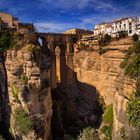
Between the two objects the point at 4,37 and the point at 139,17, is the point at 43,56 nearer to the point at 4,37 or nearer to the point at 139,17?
the point at 4,37

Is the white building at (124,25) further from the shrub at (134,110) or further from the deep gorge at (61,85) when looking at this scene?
the shrub at (134,110)

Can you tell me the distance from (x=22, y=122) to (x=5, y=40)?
28.1ft

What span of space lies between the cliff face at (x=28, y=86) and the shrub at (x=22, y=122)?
1.33 feet

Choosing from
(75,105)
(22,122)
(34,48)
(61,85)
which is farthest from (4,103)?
(61,85)

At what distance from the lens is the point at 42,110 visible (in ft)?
97.2

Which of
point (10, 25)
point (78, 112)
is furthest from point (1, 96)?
point (78, 112)

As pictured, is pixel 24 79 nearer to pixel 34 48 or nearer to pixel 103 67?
pixel 34 48

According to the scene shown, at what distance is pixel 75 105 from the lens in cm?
4484

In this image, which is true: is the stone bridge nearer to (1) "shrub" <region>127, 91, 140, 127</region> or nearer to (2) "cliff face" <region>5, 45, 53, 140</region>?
(2) "cliff face" <region>5, 45, 53, 140</region>

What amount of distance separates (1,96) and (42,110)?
456 cm

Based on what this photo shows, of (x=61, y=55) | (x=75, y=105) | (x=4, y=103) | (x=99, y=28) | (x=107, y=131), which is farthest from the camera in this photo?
(x=99, y=28)

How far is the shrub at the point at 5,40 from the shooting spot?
30.8 m

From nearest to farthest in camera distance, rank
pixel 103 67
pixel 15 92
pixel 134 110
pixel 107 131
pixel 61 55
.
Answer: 1. pixel 134 110
2. pixel 15 92
3. pixel 107 131
4. pixel 103 67
5. pixel 61 55

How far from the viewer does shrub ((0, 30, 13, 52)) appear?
30.8m
